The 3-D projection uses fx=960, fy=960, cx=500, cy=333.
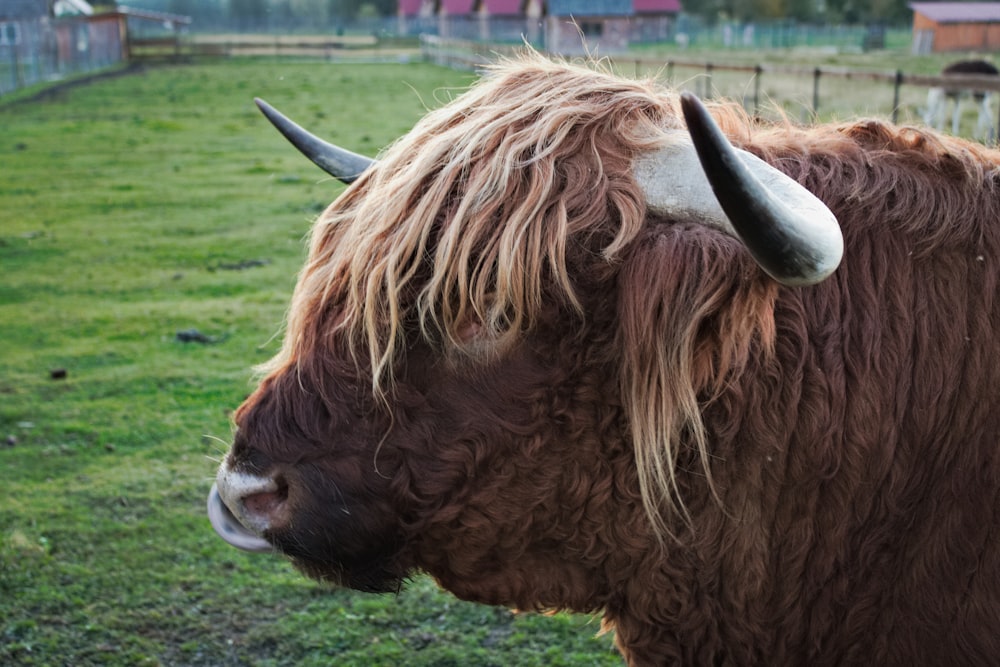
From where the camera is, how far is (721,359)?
217cm

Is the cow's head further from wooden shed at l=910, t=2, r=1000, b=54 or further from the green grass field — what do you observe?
wooden shed at l=910, t=2, r=1000, b=54

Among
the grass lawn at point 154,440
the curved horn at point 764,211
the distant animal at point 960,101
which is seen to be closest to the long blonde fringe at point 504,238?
the curved horn at point 764,211

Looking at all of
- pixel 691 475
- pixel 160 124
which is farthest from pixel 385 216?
pixel 160 124

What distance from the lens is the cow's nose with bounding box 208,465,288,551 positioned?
89.5 inches

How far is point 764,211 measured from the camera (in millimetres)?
1777

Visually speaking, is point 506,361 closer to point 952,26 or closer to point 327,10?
point 952,26

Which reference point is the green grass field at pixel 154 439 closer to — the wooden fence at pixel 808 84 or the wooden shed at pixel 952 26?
the wooden fence at pixel 808 84

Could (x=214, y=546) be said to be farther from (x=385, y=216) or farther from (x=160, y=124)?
(x=160, y=124)

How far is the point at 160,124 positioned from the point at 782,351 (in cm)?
2226

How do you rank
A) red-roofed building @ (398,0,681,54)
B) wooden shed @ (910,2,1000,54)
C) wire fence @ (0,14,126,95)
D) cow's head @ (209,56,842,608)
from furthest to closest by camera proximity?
red-roofed building @ (398,0,681,54) < wire fence @ (0,14,126,95) < wooden shed @ (910,2,1000,54) < cow's head @ (209,56,842,608)

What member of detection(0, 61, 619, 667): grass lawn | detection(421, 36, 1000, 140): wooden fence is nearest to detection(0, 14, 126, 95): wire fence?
detection(421, 36, 1000, 140): wooden fence

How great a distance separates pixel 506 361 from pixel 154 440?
4389 mm

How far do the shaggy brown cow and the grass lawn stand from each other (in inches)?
47.6

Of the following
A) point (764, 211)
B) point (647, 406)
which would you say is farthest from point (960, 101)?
point (764, 211)
